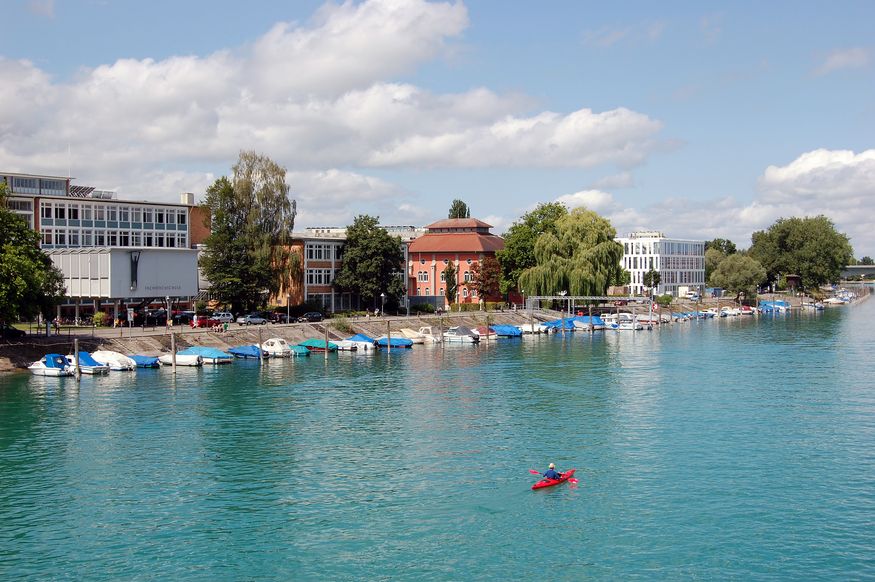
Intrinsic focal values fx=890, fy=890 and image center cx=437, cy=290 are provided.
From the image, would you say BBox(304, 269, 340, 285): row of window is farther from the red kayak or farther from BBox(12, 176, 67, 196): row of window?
the red kayak

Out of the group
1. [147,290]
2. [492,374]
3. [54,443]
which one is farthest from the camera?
[147,290]

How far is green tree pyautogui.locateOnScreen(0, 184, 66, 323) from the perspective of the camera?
68.8 m

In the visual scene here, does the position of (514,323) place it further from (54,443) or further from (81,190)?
(54,443)

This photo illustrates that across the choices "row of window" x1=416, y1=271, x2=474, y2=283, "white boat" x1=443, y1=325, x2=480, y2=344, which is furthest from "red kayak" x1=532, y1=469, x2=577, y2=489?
"row of window" x1=416, y1=271, x2=474, y2=283

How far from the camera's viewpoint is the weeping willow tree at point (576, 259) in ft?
426

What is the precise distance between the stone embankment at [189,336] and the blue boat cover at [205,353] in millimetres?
2991

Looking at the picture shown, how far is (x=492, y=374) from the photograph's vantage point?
248ft

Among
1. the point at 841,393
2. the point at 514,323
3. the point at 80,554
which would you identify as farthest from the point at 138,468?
the point at 514,323

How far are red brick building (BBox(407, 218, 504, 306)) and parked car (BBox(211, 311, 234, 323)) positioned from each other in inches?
1772

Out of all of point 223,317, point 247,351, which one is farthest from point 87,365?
point 223,317

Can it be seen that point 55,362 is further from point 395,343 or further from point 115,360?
point 395,343

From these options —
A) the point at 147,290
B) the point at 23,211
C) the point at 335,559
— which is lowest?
the point at 335,559

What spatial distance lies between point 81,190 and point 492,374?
75720mm

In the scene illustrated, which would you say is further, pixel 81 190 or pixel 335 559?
pixel 81 190
